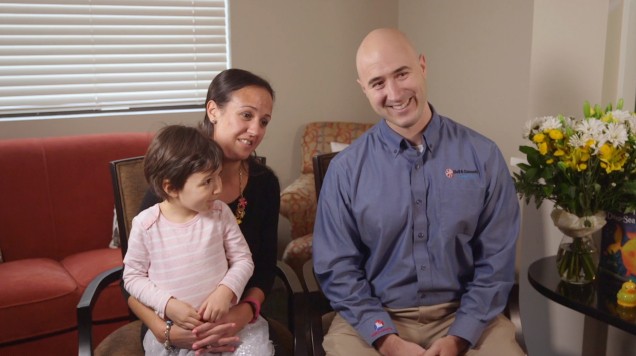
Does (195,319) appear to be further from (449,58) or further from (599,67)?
(449,58)

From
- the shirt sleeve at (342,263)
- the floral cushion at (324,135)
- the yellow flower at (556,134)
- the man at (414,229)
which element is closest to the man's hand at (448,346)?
the man at (414,229)

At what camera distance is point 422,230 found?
5.88 ft

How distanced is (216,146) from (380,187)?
1.71ft

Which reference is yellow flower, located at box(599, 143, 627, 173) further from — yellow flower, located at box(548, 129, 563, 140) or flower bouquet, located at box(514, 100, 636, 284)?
yellow flower, located at box(548, 129, 563, 140)

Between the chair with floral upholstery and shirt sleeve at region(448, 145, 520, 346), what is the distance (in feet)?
4.77

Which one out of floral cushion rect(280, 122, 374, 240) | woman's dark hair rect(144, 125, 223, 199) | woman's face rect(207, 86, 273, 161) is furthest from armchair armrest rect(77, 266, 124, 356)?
floral cushion rect(280, 122, 374, 240)

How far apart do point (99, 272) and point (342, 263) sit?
139 centimetres

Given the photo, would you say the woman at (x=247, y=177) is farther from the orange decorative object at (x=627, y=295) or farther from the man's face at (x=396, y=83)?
the orange decorative object at (x=627, y=295)

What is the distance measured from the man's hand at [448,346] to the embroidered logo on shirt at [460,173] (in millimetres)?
481

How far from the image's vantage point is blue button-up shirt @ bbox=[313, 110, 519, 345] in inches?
70.2

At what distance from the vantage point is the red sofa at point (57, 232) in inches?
98.7

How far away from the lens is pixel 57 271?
2.73 meters

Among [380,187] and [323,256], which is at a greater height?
[380,187]

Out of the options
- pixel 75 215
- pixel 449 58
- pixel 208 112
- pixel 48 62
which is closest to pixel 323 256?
pixel 208 112
